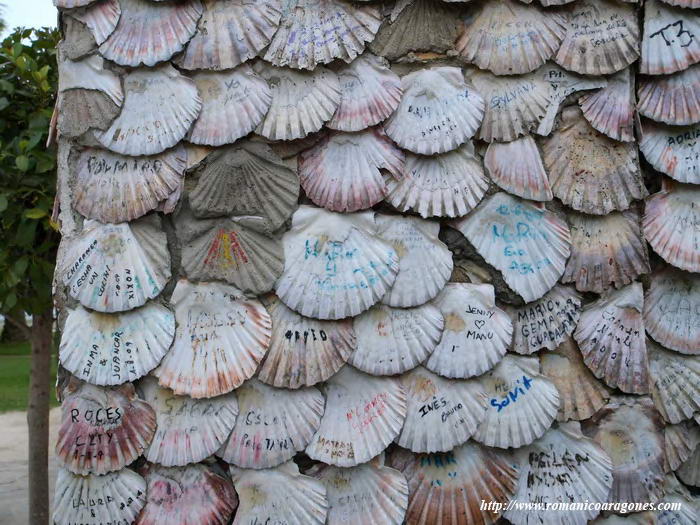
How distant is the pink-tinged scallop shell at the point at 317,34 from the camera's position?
1.38 m

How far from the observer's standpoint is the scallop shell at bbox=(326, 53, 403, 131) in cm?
139

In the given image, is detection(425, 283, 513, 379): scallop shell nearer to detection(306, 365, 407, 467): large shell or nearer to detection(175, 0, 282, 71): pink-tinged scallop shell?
detection(306, 365, 407, 467): large shell

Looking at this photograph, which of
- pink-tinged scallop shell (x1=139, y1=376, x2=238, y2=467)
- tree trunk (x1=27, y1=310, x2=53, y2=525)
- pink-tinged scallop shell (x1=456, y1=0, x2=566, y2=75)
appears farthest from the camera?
tree trunk (x1=27, y1=310, x2=53, y2=525)

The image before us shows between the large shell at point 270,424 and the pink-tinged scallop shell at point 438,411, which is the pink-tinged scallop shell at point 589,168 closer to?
the pink-tinged scallop shell at point 438,411

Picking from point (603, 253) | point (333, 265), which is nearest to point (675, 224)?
point (603, 253)

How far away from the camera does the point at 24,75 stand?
2.58m

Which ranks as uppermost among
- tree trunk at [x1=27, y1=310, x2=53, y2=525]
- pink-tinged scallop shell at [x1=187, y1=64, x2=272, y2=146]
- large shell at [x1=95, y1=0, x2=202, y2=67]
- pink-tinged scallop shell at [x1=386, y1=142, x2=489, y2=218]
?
large shell at [x1=95, y1=0, x2=202, y2=67]

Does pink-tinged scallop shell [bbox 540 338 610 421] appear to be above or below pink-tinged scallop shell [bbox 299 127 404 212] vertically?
below

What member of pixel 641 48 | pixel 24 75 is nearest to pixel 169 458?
pixel 641 48

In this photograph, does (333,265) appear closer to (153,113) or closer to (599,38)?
(153,113)

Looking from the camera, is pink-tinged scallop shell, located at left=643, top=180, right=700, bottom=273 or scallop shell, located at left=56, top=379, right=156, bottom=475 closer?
scallop shell, located at left=56, top=379, right=156, bottom=475

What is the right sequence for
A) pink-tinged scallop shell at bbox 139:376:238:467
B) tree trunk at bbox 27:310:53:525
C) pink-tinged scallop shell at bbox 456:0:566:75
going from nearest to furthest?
pink-tinged scallop shell at bbox 139:376:238:467 → pink-tinged scallop shell at bbox 456:0:566:75 → tree trunk at bbox 27:310:53:525

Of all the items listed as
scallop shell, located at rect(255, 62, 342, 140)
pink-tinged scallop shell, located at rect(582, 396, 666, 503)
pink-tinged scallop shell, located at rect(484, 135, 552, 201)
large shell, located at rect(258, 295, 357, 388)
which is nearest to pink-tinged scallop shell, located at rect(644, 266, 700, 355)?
pink-tinged scallop shell, located at rect(582, 396, 666, 503)

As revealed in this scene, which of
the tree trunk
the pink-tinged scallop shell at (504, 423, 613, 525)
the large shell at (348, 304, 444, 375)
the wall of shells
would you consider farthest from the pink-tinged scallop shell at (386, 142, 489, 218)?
the tree trunk
